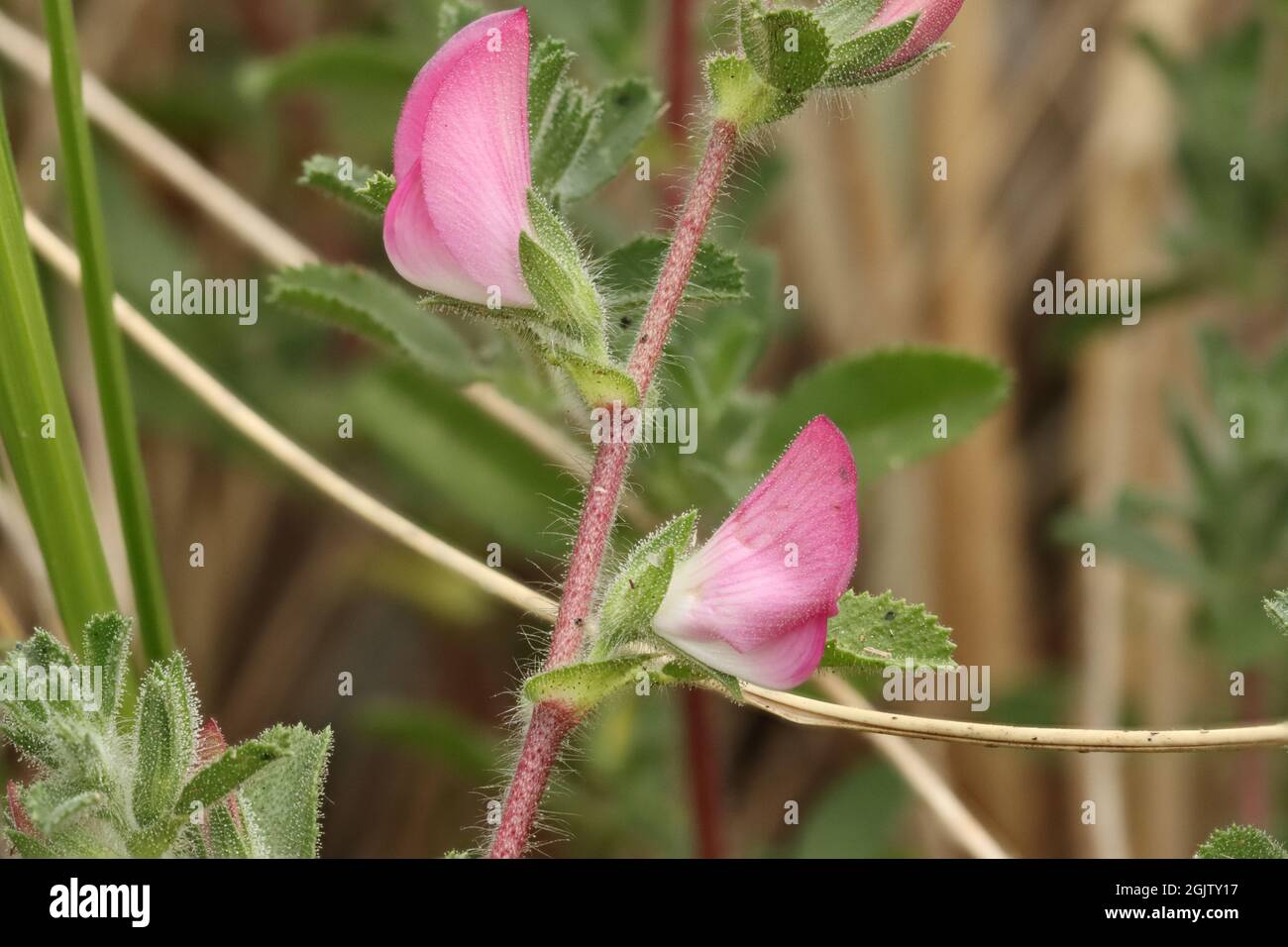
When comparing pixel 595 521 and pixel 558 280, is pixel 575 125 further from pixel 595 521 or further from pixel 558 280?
pixel 595 521

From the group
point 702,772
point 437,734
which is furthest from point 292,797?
point 437,734


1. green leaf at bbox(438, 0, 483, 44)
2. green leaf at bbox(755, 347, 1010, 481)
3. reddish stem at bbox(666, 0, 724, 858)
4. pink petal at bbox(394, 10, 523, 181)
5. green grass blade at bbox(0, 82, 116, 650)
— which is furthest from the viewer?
reddish stem at bbox(666, 0, 724, 858)

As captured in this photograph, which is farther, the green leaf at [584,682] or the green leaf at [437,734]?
the green leaf at [437,734]

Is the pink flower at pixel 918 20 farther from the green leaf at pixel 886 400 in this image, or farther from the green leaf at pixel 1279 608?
the green leaf at pixel 886 400

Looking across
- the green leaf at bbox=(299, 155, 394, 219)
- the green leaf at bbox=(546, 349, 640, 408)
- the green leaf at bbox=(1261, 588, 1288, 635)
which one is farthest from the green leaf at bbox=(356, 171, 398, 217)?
the green leaf at bbox=(1261, 588, 1288, 635)

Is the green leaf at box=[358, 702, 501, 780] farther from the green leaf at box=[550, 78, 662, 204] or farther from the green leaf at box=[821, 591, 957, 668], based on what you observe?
the green leaf at box=[821, 591, 957, 668]

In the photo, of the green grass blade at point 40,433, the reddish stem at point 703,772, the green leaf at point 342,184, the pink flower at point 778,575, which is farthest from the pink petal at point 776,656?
the reddish stem at point 703,772
